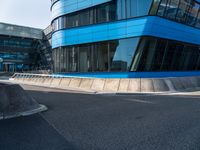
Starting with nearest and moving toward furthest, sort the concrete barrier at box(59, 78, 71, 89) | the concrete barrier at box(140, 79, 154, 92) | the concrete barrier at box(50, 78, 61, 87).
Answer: the concrete barrier at box(140, 79, 154, 92) < the concrete barrier at box(59, 78, 71, 89) < the concrete barrier at box(50, 78, 61, 87)

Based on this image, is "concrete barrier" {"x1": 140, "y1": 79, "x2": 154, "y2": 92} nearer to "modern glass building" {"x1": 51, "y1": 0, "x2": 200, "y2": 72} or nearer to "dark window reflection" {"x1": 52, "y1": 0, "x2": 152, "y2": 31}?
"modern glass building" {"x1": 51, "y1": 0, "x2": 200, "y2": 72}

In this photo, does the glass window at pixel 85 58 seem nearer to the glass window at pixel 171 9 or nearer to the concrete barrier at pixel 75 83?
the concrete barrier at pixel 75 83

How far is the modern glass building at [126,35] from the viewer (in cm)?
2042

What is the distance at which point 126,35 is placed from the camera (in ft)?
69.1

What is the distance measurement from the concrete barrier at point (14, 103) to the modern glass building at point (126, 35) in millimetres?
12794

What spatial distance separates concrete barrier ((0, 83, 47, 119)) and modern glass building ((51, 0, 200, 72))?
42.0ft

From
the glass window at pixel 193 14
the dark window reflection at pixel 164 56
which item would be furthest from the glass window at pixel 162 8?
the glass window at pixel 193 14

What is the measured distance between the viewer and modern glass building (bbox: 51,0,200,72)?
20422mm

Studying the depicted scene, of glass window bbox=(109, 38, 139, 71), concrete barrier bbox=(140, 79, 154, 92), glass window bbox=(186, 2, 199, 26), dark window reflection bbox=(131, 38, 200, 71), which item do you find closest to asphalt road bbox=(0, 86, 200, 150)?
concrete barrier bbox=(140, 79, 154, 92)

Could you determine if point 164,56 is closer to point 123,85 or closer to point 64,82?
point 123,85

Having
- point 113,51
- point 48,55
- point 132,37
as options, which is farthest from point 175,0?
point 48,55

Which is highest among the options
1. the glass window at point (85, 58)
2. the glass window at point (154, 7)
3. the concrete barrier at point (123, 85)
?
the glass window at point (154, 7)

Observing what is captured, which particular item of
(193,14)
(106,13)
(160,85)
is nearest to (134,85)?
(160,85)

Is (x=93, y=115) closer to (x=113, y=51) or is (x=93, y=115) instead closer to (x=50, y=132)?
(x=50, y=132)
